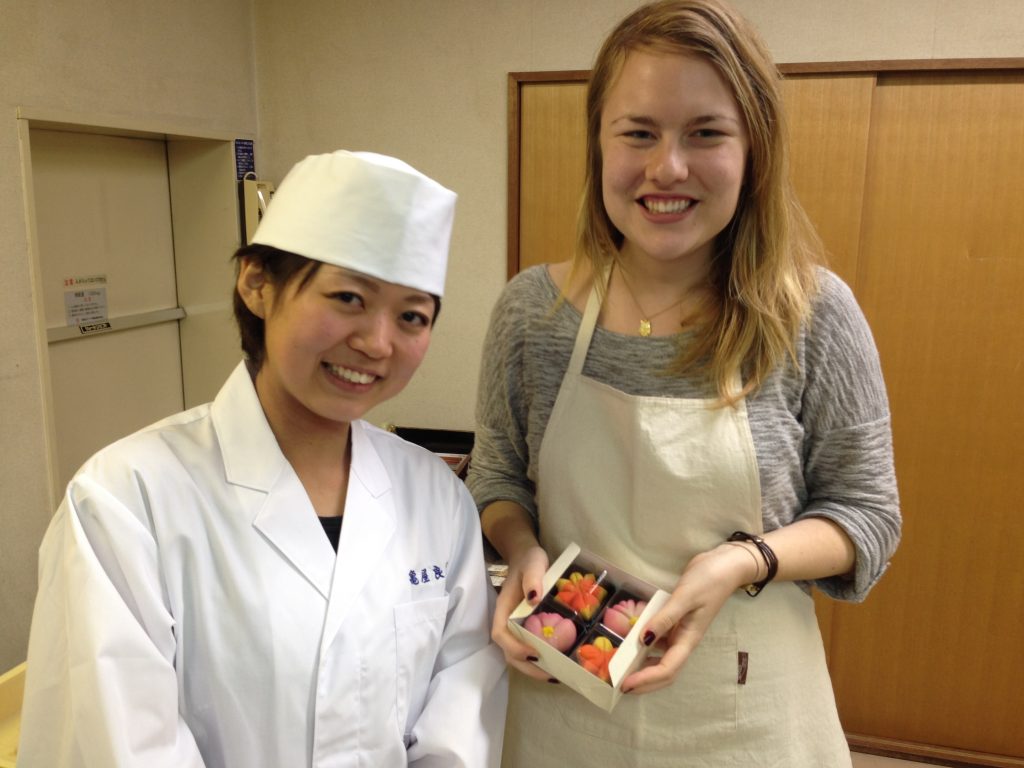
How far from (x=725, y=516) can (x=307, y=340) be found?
0.58 meters

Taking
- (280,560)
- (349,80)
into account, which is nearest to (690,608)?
(280,560)

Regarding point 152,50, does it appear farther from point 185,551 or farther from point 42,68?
point 185,551

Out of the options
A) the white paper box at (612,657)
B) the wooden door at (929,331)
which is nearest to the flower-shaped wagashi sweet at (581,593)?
the white paper box at (612,657)

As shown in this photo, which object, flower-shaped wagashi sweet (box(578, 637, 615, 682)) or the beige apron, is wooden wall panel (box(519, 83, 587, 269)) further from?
flower-shaped wagashi sweet (box(578, 637, 615, 682))

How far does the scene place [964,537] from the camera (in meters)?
2.40

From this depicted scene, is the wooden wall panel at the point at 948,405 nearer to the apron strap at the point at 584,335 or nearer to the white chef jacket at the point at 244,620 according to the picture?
the apron strap at the point at 584,335

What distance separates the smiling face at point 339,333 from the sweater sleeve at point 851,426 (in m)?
0.51

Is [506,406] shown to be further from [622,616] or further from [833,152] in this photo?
[833,152]

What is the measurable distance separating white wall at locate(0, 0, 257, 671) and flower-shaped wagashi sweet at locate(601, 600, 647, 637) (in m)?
1.45

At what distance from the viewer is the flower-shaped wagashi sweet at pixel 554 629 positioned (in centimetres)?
93

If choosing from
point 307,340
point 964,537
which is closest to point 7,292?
point 307,340

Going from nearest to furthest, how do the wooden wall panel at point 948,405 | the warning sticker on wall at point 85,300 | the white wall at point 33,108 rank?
the white wall at point 33,108 < the warning sticker on wall at point 85,300 < the wooden wall panel at point 948,405

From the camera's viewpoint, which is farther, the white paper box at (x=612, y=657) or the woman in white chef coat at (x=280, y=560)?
the white paper box at (x=612, y=657)

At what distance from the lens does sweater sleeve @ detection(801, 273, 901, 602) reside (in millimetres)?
1020
